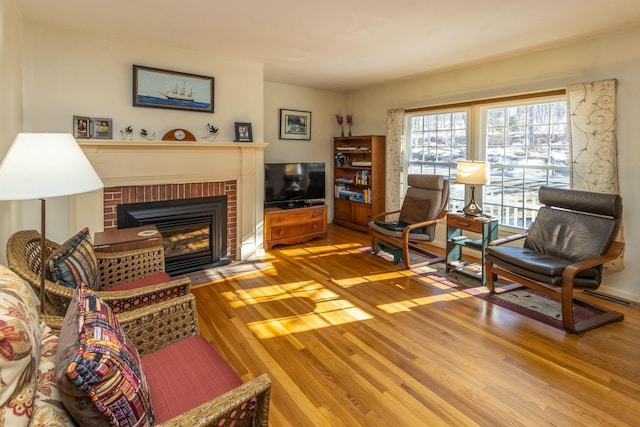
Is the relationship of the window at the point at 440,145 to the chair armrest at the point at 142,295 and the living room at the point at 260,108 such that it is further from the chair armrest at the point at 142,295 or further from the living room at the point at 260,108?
the chair armrest at the point at 142,295

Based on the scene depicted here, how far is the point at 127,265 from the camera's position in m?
2.47

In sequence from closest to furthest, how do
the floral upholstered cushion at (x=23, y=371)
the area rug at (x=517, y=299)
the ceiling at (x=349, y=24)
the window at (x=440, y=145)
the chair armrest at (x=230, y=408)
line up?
1. the floral upholstered cushion at (x=23, y=371)
2. the chair armrest at (x=230, y=408)
3. the ceiling at (x=349, y=24)
4. the area rug at (x=517, y=299)
5. the window at (x=440, y=145)

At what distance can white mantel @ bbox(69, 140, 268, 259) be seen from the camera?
3355 mm

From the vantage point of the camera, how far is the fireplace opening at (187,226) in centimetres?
368

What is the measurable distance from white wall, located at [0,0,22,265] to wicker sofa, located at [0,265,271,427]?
163 centimetres

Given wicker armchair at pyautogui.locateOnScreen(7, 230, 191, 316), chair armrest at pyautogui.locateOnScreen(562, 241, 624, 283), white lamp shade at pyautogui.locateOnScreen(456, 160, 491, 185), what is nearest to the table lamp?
white lamp shade at pyautogui.locateOnScreen(456, 160, 491, 185)

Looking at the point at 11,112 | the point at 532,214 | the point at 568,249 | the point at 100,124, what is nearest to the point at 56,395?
the point at 11,112

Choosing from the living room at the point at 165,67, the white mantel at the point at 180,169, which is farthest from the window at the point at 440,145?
the white mantel at the point at 180,169

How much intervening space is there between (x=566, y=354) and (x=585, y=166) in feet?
6.42

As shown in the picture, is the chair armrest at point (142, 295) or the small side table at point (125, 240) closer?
the chair armrest at point (142, 295)

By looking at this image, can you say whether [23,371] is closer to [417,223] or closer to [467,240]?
[467,240]

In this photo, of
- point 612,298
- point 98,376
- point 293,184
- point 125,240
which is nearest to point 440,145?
point 293,184

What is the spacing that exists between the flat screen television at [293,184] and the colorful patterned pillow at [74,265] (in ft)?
10.1

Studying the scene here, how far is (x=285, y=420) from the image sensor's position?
5.89 feet
